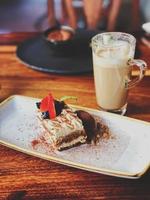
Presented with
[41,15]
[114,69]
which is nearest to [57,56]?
[114,69]

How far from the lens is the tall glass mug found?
2.96 feet

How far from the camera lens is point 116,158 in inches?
29.7

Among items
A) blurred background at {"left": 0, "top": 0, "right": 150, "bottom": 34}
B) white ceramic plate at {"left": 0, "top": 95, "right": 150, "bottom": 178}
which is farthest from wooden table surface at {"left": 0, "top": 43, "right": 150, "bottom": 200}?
blurred background at {"left": 0, "top": 0, "right": 150, "bottom": 34}

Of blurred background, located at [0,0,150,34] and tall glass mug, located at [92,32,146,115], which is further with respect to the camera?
blurred background, located at [0,0,150,34]

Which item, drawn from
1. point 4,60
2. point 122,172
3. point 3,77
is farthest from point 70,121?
point 4,60

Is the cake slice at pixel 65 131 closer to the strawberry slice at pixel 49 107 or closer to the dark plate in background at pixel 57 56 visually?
the strawberry slice at pixel 49 107

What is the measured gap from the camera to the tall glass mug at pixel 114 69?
35.5 inches

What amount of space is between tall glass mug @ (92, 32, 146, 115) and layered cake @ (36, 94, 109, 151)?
0.40 feet

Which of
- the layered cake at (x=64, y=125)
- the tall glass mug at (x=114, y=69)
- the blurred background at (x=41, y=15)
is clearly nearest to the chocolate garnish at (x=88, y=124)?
the layered cake at (x=64, y=125)

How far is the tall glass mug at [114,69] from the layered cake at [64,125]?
121mm

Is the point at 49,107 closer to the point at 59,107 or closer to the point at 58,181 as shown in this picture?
the point at 59,107

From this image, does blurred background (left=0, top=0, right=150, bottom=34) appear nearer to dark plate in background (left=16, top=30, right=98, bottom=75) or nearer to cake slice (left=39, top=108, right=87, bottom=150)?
dark plate in background (left=16, top=30, right=98, bottom=75)

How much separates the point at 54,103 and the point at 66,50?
1.36 feet

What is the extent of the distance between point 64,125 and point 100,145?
9cm
